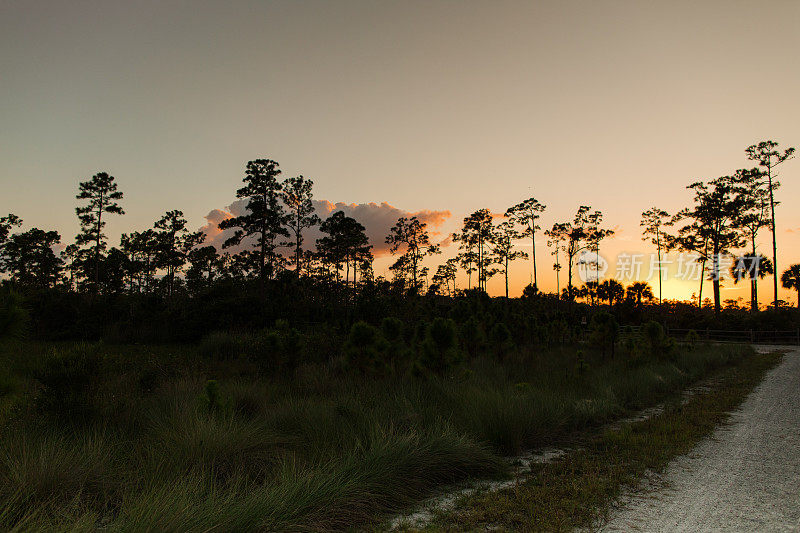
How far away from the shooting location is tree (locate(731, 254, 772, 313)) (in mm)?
43138

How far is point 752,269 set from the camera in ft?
142

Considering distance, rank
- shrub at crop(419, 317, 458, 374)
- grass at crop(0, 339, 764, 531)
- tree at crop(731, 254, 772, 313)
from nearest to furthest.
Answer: grass at crop(0, 339, 764, 531)
shrub at crop(419, 317, 458, 374)
tree at crop(731, 254, 772, 313)

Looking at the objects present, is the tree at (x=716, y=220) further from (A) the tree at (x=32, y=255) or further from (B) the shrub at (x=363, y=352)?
(A) the tree at (x=32, y=255)

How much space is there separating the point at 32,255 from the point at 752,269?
80.1 metres

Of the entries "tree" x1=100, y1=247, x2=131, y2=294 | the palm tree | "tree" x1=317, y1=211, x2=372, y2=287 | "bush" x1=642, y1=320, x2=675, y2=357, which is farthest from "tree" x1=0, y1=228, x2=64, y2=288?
the palm tree

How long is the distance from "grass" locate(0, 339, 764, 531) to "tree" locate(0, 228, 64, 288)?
5919 centimetres

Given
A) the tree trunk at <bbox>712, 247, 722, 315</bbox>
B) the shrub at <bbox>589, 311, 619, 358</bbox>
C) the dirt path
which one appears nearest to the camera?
the dirt path

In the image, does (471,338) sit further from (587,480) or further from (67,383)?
(67,383)

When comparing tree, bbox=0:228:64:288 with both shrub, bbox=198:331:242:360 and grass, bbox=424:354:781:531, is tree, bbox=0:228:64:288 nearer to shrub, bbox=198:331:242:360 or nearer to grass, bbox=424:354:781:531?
shrub, bbox=198:331:242:360

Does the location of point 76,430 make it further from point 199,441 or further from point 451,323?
point 451,323

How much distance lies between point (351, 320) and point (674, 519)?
57.0 feet

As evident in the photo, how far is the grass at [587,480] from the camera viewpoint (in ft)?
11.8

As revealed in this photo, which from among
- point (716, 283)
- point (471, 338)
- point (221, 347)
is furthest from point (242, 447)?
point (716, 283)

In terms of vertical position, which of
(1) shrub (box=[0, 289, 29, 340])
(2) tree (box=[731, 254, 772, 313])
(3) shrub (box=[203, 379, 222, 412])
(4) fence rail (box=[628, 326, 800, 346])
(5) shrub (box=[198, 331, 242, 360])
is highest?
(2) tree (box=[731, 254, 772, 313])
